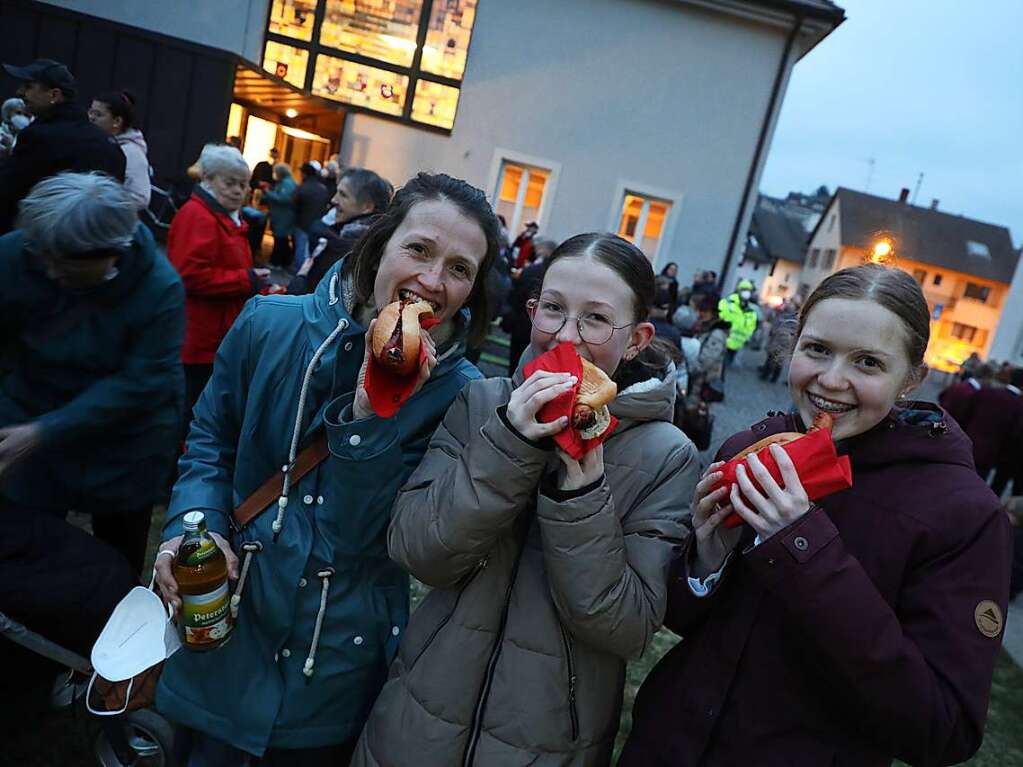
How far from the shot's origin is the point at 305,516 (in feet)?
5.93

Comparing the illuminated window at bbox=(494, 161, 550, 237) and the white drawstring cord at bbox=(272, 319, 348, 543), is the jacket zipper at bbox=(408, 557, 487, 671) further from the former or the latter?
the illuminated window at bbox=(494, 161, 550, 237)

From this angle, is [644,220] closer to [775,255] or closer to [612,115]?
[612,115]

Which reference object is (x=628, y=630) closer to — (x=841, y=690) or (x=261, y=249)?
(x=841, y=690)

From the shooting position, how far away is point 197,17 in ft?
42.3

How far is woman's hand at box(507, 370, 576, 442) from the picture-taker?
1.47 m

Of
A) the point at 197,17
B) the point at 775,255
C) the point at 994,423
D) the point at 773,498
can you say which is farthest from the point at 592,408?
the point at 775,255

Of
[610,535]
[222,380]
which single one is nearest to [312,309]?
[222,380]

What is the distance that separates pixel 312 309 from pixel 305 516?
57 centimetres

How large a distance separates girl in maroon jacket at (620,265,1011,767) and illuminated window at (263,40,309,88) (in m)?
14.4

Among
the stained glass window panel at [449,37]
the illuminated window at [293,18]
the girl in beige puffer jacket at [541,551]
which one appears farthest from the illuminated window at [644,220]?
the girl in beige puffer jacket at [541,551]

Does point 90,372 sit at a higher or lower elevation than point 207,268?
lower

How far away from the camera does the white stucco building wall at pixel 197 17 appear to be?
1274cm

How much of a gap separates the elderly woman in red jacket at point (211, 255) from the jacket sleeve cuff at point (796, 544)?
12.4 ft

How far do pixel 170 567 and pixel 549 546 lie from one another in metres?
1.00
